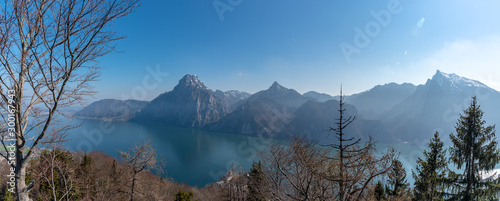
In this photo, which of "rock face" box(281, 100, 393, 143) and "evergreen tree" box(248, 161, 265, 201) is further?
"rock face" box(281, 100, 393, 143)

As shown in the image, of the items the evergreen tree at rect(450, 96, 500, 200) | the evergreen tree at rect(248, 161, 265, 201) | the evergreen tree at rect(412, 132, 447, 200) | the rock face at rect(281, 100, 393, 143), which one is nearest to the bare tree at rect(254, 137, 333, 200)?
the evergreen tree at rect(248, 161, 265, 201)

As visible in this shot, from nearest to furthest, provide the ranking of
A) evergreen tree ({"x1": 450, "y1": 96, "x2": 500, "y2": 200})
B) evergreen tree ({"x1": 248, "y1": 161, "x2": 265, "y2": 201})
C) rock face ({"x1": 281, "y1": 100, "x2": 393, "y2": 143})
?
1. evergreen tree ({"x1": 248, "y1": 161, "x2": 265, "y2": 201})
2. evergreen tree ({"x1": 450, "y1": 96, "x2": 500, "y2": 200})
3. rock face ({"x1": 281, "y1": 100, "x2": 393, "y2": 143})

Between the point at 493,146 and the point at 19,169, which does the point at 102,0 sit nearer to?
the point at 19,169

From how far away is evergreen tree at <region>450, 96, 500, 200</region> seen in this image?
9.12 metres

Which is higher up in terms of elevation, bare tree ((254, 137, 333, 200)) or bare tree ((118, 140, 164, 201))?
bare tree ((254, 137, 333, 200))

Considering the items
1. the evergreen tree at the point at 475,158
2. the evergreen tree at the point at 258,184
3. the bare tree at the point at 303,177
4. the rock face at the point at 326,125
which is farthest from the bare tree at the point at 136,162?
the rock face at the point at 326,125

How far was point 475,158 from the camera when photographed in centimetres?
954

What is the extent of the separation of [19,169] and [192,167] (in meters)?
75.5

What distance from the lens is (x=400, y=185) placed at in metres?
14.0

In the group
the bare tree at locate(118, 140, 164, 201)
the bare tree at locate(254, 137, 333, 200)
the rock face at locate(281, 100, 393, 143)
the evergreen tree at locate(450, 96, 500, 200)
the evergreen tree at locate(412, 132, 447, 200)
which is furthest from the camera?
the rock face at locate(281, 100, 393, 143)

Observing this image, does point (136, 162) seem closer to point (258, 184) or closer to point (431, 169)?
point (258, 184)

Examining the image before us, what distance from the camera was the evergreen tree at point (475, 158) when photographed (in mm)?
9125

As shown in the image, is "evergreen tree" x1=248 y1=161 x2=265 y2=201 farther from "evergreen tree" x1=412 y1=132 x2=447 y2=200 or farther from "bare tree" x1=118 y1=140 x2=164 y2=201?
"evergreen tree" x1=412 y1=132 x2=447 y2=200

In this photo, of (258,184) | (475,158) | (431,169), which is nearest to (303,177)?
(258,184)
